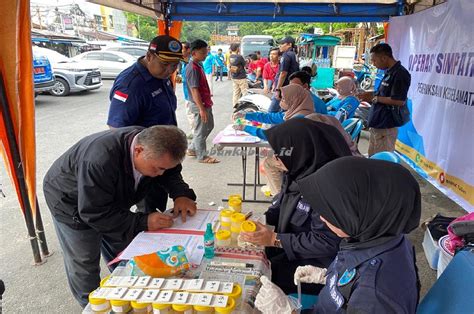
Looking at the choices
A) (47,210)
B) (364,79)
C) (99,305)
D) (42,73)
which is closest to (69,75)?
(42,73)

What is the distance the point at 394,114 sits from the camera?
158 inches

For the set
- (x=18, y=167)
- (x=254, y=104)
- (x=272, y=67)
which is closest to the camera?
(x=18, y=167)

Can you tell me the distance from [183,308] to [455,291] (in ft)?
2.83

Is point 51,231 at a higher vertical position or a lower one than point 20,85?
lower

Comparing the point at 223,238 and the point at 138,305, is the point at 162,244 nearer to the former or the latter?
the point at 223,238

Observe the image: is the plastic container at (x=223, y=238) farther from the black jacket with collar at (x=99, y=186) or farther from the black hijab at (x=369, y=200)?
the black hijab at (x=369, y=200)

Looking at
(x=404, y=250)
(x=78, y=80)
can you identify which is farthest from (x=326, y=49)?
(x=404, y=250)

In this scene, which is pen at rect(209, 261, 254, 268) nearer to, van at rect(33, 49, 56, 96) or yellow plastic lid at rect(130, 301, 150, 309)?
yellow plastic lid at rect(130, 301, 150, 309)

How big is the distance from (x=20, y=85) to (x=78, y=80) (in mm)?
9027

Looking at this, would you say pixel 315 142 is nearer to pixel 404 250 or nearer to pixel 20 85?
pixel 404 250

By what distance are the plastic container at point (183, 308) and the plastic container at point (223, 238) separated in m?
0.51

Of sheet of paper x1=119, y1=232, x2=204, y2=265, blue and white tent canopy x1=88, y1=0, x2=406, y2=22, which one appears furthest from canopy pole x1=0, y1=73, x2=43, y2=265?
blue and white tent canopy x1=88, y1=0, x2=406, y2=22

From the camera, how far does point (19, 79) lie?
235 centimetres

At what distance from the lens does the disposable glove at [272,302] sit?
1.06m
